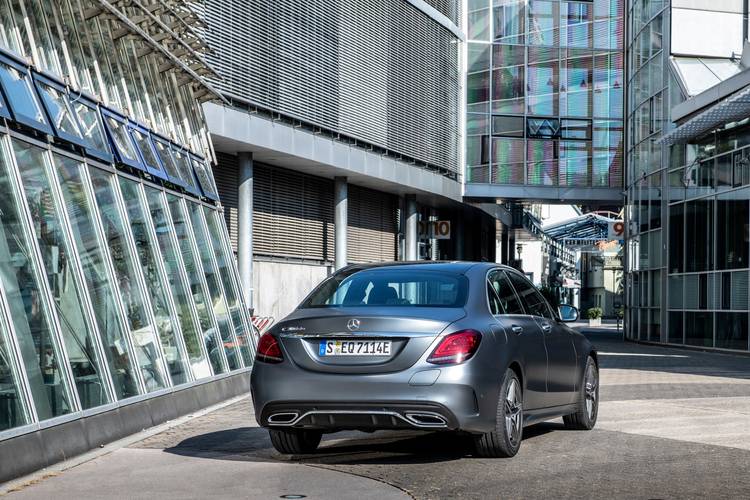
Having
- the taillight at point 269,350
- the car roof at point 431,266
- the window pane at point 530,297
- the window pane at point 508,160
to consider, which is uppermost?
the window pane at point 508,160

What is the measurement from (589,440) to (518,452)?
1.19 metres

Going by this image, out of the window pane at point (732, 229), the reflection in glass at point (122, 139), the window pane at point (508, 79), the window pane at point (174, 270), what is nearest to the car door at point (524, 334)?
the reflection in glass at point (122, 139)

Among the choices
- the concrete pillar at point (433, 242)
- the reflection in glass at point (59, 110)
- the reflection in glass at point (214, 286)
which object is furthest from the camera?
the concrete pillar at point (433, 242)

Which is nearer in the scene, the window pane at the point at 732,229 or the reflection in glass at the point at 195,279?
the reflection in glass at the point at 195,279

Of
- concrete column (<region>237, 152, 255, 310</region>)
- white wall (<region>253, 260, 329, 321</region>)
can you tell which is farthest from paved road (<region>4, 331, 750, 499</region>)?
white wall (<region>253, 260, 329, 321</region>)

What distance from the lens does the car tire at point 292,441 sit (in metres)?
9.21

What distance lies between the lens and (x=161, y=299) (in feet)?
44.4

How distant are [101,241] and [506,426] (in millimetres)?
4414

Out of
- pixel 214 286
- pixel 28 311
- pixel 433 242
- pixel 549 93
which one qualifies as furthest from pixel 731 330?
pixel 28 311

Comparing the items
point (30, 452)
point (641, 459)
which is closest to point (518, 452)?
point (641, 459)

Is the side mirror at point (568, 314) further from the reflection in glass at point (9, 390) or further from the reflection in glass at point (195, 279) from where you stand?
the reflection in glass at point (195, 279)

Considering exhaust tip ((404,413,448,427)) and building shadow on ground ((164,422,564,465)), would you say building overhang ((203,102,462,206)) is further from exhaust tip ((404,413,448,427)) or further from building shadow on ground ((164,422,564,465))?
exhaust tip ((404,413,448,427))

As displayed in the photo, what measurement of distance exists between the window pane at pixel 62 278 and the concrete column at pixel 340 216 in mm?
26249

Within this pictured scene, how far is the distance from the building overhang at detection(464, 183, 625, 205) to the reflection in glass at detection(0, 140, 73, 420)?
123 feet
